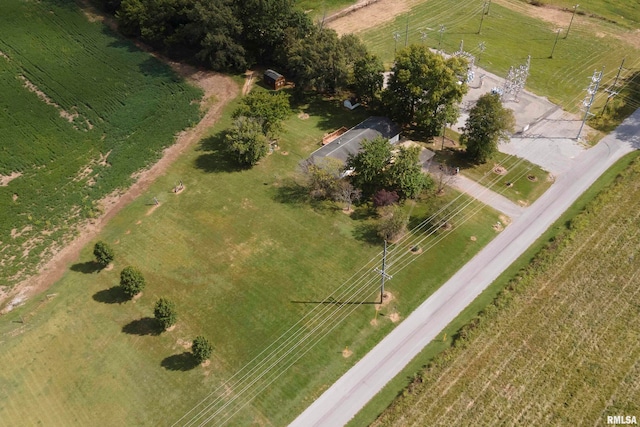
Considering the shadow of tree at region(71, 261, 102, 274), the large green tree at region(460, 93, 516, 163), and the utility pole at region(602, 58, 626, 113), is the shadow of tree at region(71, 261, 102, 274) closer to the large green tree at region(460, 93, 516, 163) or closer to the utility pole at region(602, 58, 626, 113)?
the large green tree at region(460, 93, 516, 163)

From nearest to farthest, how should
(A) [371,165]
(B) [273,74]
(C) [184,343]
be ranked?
(C) [184,343]
(A) [371,165]
(B) [273,74]

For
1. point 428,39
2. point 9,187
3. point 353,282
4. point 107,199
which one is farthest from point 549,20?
point 9,187

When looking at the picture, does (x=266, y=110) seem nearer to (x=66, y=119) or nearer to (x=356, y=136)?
(x=356, y=136)

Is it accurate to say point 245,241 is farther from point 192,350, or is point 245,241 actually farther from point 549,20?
point 549,20

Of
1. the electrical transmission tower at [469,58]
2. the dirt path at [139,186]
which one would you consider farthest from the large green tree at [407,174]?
the dirt path at [139,186]

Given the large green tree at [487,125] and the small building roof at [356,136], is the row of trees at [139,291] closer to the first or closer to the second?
the small building roof at [356,136]

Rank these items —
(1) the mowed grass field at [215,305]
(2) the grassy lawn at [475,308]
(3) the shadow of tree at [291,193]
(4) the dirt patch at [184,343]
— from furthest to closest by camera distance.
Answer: (3) the shadow of tree at [291,193] < (4) the dirt patch at [184,343] < (1) the mowed grass field at [215,305] < (2) the grassy lawn at [475,308]

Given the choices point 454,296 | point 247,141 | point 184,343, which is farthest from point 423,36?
point 184,343
